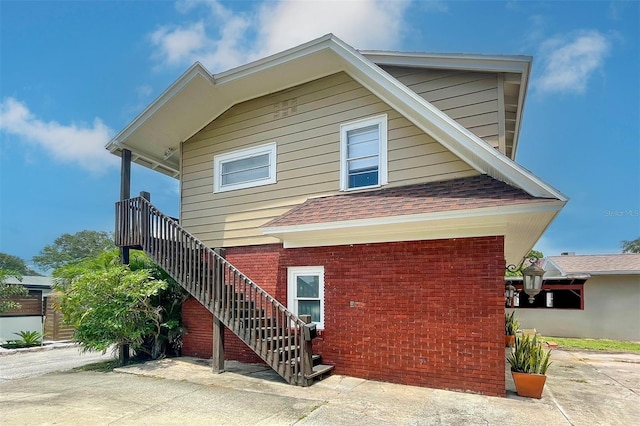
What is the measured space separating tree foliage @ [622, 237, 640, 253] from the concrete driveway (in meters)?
61.1

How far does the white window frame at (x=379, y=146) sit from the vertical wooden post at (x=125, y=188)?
545 centimetres

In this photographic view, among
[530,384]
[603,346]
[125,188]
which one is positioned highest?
[125,188]

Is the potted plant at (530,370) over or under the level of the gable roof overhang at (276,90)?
under

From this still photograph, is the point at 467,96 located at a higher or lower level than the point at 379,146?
higher

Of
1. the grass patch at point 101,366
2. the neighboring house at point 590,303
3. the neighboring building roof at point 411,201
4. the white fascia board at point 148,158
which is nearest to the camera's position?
the neighboring building roof at point 411,201

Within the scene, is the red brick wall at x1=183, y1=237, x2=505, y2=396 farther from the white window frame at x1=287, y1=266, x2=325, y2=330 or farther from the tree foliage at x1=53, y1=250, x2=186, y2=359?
the tree foliage at x1=53, y1=250, x2=186, y2=359

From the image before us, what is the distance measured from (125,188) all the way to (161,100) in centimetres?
236

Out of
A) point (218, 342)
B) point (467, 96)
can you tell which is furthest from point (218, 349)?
point (467, 96)

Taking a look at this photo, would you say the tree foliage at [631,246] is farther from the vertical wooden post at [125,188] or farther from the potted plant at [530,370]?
the vertical wooden post at [125,188]

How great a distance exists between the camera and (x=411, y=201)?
6.96 m

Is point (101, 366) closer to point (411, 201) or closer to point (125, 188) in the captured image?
point (125, 188)

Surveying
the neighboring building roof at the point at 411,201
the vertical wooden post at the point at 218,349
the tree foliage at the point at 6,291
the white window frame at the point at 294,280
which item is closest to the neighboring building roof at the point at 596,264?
the neighboring building roof at the point at 411,201

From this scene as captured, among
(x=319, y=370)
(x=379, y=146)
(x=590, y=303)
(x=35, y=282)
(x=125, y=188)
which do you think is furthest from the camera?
(x=35, y=282)

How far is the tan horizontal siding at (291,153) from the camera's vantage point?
302 inches
